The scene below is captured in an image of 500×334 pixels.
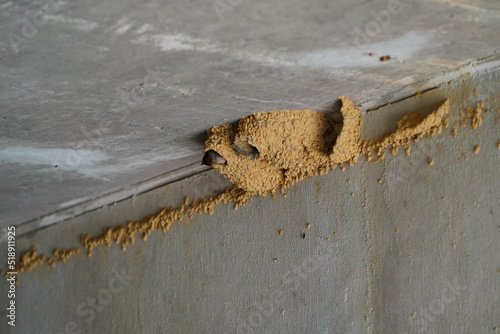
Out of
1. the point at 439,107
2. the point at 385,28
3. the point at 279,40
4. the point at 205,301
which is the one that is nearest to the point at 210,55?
the point at 279,40

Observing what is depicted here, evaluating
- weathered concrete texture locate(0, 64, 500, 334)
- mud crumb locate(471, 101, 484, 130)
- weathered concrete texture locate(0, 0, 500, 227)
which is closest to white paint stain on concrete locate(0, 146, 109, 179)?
weathered concrete texture locate(0, 0, 500, 227)

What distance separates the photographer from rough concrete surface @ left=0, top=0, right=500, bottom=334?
1.69 metres

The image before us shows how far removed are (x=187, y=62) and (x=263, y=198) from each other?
99cm

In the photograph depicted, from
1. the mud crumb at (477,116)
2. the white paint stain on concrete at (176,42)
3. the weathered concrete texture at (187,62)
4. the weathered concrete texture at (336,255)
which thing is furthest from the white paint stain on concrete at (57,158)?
the mud crumb at (477,116)

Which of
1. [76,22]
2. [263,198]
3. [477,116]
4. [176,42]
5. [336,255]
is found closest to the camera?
[76,22]

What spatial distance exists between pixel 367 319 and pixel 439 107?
0.90 m

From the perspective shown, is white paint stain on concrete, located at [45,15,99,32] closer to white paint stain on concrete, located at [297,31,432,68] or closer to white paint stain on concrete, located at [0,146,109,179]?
white paint stain on concrete, located at [297,31,432,68]

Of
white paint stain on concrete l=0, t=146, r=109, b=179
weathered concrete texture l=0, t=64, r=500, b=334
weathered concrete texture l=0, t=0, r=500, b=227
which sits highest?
weathered concrete texture l=0, t=0, r=500, b=227

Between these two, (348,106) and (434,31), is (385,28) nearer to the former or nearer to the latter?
(434,31)

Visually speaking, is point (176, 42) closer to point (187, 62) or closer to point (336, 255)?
point (187, 62)

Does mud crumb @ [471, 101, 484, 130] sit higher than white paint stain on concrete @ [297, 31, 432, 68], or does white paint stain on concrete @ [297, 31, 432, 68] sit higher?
white paint stain on concrete @ [297, 31, 432, 68]

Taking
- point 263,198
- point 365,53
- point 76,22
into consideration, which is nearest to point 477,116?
point 365,53

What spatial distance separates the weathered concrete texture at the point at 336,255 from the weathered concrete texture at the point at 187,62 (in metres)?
0.31

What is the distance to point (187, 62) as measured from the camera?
1878mm
